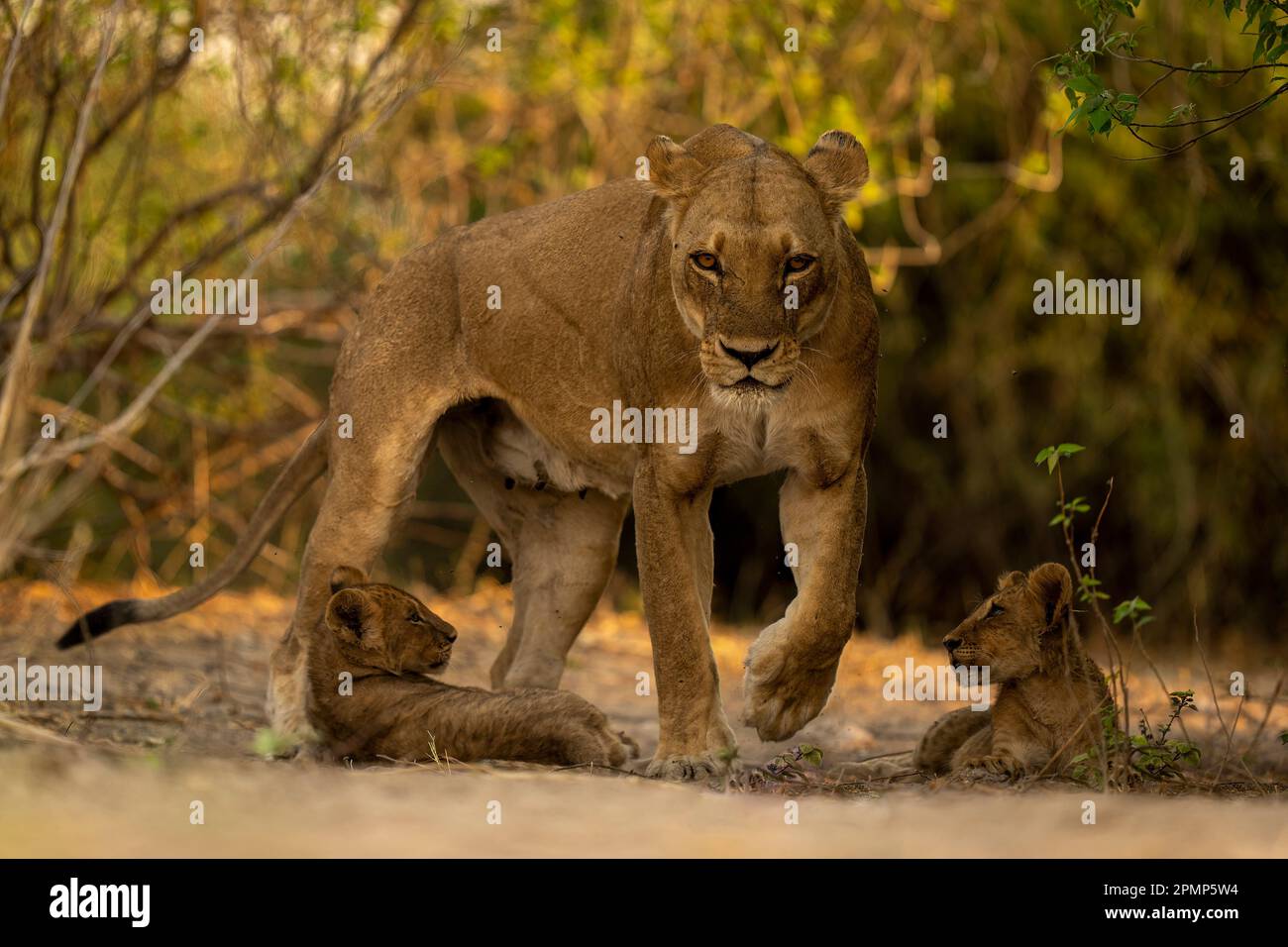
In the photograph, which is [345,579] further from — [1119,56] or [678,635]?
[1119,56]

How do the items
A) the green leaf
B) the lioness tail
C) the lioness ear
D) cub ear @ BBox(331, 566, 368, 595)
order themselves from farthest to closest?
the lioness tail
cub ear @ BBox(331, 566, 368, 595)
the lioness ear
the green leaf

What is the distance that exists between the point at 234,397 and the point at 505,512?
4787mm

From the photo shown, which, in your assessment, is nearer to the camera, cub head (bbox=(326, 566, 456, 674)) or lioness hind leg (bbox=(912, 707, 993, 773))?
lioness hind leg (bbox=(912, 707, 993, 773))

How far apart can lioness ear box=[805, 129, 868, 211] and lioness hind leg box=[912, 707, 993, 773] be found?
1.83 meters

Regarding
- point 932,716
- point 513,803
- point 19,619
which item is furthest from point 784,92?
point 513,803

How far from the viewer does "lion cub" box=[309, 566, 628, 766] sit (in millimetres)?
5676

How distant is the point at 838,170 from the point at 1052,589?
1.60m

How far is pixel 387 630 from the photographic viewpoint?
602cm

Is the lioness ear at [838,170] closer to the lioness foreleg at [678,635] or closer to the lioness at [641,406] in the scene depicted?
the lioness at [641,406]

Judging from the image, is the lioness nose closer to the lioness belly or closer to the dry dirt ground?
the lioness belly

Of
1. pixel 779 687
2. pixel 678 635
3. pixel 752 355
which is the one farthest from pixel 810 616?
pixel 752 355

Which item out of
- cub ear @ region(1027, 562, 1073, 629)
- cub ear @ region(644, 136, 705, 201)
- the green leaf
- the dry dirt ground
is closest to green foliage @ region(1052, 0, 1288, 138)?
the green leaf

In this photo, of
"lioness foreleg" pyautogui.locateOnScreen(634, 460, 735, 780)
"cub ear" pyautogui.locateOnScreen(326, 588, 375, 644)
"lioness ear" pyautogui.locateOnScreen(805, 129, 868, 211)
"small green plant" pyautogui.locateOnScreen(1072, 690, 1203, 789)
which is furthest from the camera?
"cub ear" pyautogui.locateOnScreen(326, 588, 375, 644)

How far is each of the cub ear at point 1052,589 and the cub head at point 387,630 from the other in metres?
2.08
